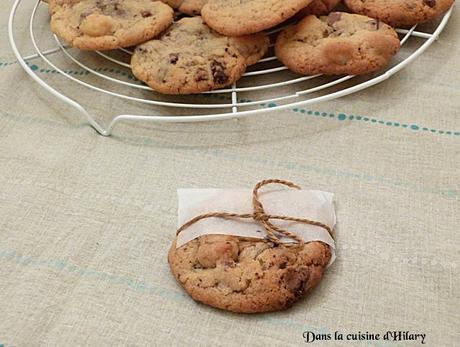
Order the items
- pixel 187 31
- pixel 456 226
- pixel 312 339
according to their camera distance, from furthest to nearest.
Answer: pixel 187 31 < pixel 456 226 < pixel 312 339

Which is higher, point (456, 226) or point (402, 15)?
point (402, 15)

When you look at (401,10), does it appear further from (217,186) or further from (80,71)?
(80,71)

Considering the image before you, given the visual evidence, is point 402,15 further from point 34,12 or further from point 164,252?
point 34,12

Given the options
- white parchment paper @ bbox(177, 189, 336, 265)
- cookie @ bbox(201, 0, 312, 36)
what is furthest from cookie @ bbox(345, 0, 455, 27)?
white parchment paper @ bbox(177, 189, 336, 265)

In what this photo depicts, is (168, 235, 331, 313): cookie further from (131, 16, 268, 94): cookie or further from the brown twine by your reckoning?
(131, 16, 268, 94): cookie

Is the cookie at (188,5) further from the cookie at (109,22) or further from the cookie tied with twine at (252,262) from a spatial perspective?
the cookie tied with twine at (252,262)

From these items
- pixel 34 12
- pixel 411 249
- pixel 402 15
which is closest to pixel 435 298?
pixel 411 249

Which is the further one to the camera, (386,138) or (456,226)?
(386,138)
